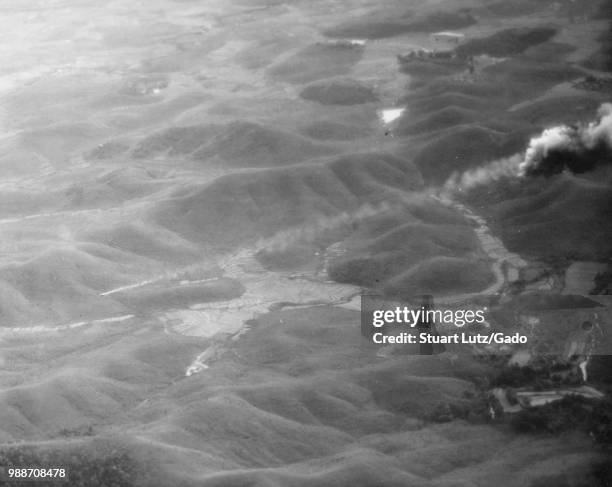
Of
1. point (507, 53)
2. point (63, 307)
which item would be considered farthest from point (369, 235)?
point (507, 53)

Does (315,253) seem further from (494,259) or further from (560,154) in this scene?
(560,154)

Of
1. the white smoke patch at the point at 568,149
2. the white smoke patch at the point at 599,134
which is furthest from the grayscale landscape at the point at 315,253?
the white smoke patch at the point at 599,134

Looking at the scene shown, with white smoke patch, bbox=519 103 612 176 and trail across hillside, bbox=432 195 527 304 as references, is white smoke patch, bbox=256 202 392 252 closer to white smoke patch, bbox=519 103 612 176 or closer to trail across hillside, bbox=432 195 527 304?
trail across hillside, bbox=432 195 527 304

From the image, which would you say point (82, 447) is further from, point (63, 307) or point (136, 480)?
point (63, 307)

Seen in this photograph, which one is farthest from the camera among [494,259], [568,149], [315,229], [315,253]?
[568,149]

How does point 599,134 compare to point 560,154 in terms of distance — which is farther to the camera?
point 599,134

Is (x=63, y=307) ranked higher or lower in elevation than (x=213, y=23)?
lower

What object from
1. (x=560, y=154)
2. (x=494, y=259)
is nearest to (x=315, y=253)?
(x=494, y=259)
